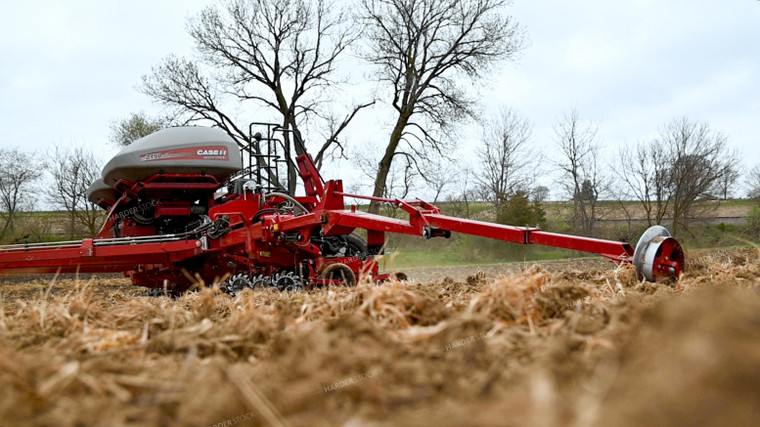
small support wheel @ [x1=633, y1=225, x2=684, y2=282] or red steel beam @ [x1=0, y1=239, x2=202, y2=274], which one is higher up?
small support wheel @ [x1=633, y1=225, x2=684, y2=282]

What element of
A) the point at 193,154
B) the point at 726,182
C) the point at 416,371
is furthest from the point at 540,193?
the point at 416,371

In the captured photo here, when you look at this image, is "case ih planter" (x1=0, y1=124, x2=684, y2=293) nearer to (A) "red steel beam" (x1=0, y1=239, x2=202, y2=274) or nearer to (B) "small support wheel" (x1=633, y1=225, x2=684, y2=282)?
(A) "red steel beam" (x1=0, y1=239, x2=202, y2=274)

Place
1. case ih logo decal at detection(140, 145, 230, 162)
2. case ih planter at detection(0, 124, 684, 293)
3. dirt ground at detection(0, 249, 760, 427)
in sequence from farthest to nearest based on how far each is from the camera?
1. case ih logo decal at detection(140, 145, 230, 162)
2. case ih planter at detection(0, 124, 684, 293)
3. dirt ground at detection(0, 249, 760, 427)

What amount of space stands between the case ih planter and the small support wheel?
2460 mm

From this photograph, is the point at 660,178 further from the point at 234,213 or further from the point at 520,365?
the point at 520,365

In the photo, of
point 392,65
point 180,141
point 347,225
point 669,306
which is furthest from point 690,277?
point 392,65

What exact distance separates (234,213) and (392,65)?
15.6 metres

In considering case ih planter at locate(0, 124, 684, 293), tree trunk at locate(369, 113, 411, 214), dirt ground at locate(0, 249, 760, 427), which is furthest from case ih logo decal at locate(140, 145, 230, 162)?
tree trunk at locate(369, 113, 411, 214)

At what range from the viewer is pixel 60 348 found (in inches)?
53.7

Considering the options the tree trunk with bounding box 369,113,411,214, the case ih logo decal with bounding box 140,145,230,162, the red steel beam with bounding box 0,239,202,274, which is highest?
the tree trunk with bounding box 369,113,411,214

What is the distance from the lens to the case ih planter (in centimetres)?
627

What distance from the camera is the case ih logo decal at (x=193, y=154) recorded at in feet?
23.9

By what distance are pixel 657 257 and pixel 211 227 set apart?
547 centimetres

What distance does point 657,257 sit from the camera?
3018 mm
